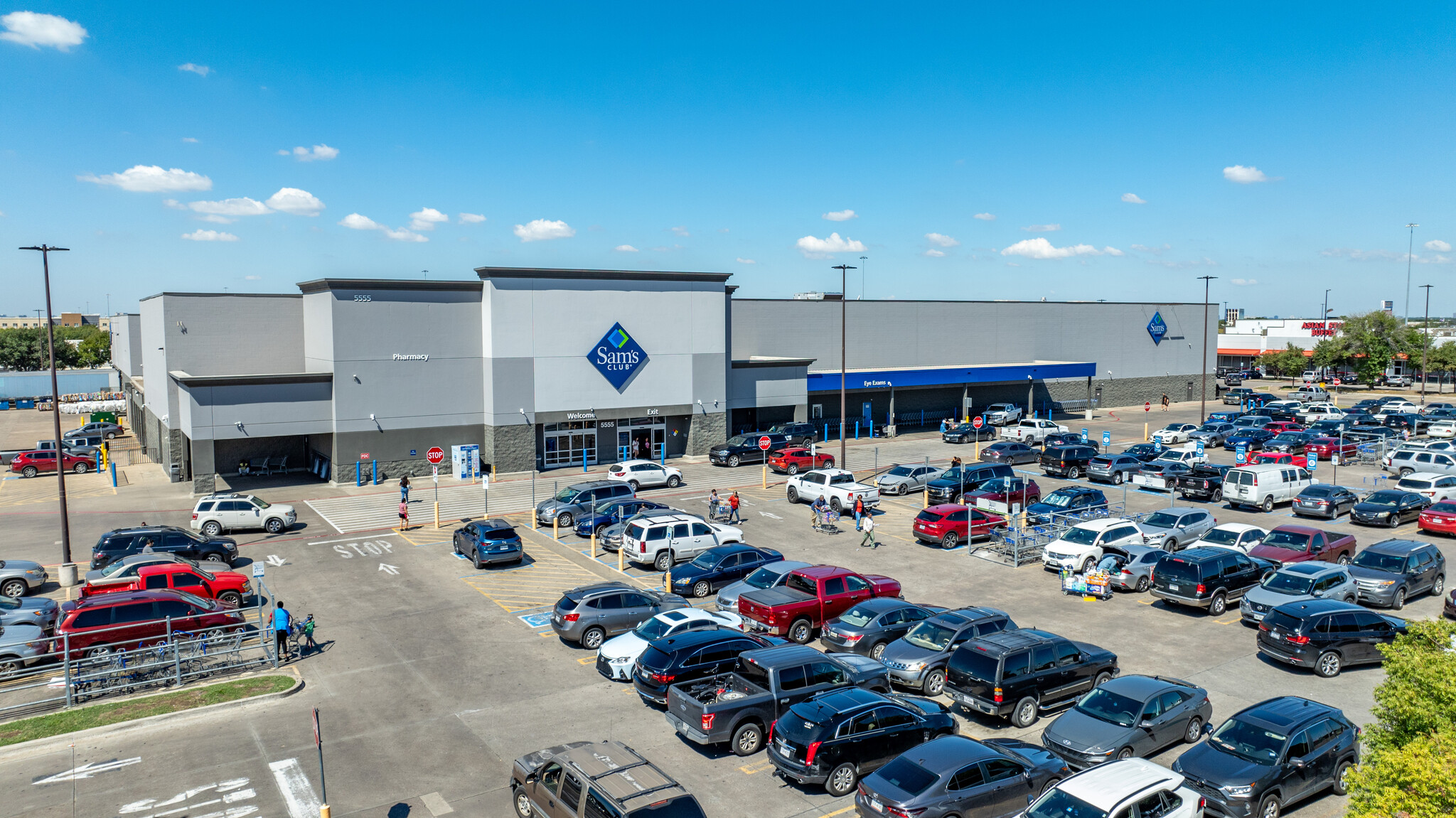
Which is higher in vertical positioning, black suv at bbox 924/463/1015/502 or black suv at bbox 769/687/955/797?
black suv at bbox 924/463/1015/502

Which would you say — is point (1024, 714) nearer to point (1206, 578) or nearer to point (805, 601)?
point (805, 601)

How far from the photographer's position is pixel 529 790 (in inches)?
498

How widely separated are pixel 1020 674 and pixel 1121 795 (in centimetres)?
525

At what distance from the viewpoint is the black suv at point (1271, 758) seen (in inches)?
518

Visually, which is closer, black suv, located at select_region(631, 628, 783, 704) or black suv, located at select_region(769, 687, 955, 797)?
black suv, located at select_region(769, 687, 955, 797)

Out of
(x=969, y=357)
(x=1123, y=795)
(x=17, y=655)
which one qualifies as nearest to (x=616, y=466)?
(x=17, y=655)

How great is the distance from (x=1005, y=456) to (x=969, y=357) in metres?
22.8

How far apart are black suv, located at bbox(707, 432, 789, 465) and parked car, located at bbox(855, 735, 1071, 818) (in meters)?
34.7

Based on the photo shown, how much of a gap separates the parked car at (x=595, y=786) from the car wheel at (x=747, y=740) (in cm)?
344

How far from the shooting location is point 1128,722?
590 inches

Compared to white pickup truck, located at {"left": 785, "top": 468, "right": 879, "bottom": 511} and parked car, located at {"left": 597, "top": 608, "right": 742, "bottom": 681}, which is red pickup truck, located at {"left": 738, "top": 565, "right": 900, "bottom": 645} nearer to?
parked car, located at {"left": 597, "top": 608, "right": 742, "bottom": 681}

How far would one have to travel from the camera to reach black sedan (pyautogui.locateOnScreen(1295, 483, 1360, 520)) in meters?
35.2

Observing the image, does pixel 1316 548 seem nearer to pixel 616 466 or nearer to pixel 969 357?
pixel 616 466

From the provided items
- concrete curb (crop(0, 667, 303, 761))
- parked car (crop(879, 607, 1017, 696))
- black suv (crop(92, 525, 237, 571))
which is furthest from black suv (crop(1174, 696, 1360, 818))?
black suv (crop(92, 525, 237, 571))
